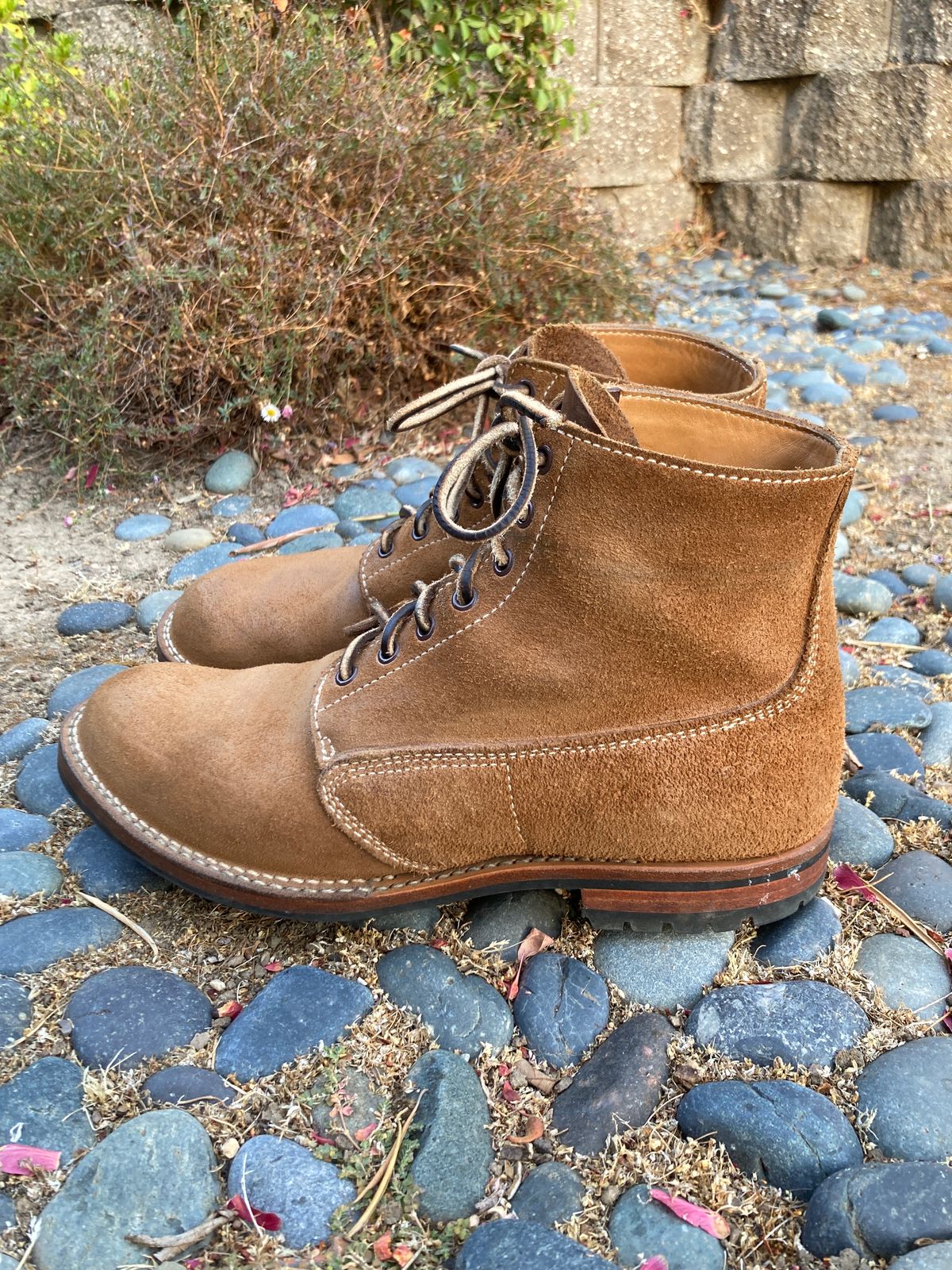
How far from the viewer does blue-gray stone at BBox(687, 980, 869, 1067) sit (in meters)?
1.34

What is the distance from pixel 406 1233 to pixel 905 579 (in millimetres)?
2201

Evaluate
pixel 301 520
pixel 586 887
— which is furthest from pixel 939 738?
pixel 301 520

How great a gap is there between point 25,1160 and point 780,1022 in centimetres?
99

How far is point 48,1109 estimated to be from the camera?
1.24 m

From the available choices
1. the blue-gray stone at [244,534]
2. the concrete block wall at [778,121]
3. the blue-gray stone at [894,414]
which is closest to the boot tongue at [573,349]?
the blue-gray stone at [244,534]

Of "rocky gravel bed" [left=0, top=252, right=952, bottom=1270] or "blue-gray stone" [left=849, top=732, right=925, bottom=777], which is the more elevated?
"blue-gray stone" [left=849, top=732, right=925, bottom=777]

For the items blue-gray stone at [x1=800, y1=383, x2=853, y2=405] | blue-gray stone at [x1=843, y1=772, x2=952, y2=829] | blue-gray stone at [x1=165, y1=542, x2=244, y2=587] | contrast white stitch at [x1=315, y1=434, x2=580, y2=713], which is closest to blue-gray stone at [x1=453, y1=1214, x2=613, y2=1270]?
contrast white stitch at [x1=315, y1=434, x2=580, y2=713]

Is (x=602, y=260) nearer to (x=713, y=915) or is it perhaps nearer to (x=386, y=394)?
(x=386, y=394)

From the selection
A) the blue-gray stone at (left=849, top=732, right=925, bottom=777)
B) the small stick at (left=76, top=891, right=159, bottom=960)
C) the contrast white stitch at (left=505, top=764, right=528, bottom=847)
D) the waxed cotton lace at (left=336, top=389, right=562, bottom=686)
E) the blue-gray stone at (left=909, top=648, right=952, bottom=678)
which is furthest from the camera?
the blue-gray stone at (left=909, top=648, right=952, bottom=678)

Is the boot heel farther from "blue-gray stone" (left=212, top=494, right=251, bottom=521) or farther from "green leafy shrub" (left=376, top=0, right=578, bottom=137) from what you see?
"green leafy shrub" (left=376, top=0, right=578, bottom=137)

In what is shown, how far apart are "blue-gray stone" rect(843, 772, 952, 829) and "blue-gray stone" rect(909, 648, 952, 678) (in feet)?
1.77

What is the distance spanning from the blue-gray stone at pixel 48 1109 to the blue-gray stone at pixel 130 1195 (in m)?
0.04

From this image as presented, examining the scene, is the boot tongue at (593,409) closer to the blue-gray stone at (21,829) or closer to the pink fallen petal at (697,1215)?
the pink fallen petal at (697,1215)

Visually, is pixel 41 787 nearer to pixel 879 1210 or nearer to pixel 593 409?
pixel 593 409
